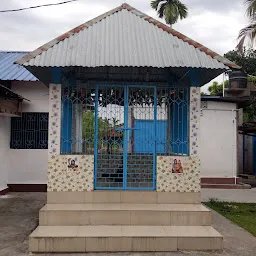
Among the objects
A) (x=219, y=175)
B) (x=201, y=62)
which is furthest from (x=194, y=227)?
(x=219, y=175)

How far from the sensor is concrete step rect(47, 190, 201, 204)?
228 inches

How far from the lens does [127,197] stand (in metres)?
5.88

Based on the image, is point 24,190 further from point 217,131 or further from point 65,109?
point 217,131

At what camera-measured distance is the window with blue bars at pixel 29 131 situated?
9.80 meters

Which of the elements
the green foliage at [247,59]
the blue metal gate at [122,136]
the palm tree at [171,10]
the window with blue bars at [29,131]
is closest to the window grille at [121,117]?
the blue metal gate at [122,136]

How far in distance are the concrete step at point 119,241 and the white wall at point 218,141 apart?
7.09m

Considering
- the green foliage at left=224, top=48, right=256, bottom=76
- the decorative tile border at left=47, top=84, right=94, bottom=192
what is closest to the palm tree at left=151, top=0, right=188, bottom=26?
the green foliage at left=224, top=48, right=256, bottom=76

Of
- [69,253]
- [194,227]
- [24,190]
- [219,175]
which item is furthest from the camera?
[219,175]

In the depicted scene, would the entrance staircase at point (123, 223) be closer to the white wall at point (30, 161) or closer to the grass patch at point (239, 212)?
the grass patch at point (239, 212)

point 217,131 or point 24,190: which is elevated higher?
point 217,131

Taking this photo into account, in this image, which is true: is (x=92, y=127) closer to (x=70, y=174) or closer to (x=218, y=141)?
(x=70, y=174)

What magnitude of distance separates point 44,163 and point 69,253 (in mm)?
5445

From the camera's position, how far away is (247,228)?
6.28 metres

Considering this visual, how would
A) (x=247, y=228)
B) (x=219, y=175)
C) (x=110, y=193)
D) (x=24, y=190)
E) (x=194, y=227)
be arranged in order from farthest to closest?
(x=219, y=175) → (x=24, y=190) → (x=247, y=228) → (x=110, y=193) → (x=194, y=227)
